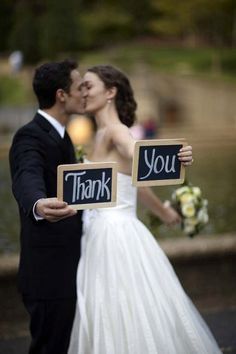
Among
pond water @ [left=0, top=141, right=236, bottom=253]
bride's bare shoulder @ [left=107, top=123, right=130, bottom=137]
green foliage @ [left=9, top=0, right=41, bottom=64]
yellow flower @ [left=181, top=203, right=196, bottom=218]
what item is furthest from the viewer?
green foliage @ [left=9, top=0, right=41, bottom=64]

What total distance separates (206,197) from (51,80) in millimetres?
7094

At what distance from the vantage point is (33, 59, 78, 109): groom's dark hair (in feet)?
11.5

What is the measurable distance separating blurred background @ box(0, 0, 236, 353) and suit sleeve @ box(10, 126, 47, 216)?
166cm

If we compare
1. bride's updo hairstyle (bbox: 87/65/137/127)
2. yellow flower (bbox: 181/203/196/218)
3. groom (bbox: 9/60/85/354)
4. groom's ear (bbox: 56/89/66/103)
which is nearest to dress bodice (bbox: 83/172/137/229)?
groom (bbox: 9/60/85/354)

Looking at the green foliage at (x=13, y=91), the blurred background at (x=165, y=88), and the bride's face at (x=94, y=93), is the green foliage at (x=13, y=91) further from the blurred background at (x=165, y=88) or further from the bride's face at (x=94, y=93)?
the bride's face at (x=94, y=93)

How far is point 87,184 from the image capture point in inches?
125

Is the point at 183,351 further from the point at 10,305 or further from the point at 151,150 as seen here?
the point at 10,305

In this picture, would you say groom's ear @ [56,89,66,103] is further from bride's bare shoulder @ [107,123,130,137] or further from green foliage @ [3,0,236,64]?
green foliage @ [3,0,236,64]

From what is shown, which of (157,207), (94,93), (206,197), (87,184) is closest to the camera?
(87,184)

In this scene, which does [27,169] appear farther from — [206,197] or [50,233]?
[206,197]

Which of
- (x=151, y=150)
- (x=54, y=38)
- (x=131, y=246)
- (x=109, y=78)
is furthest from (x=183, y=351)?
(x=54, y=38)

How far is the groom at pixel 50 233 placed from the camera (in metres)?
3.50

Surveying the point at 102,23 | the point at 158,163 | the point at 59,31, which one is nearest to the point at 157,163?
the point at 158,163

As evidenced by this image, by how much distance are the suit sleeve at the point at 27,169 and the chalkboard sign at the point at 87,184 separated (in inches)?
4.3
